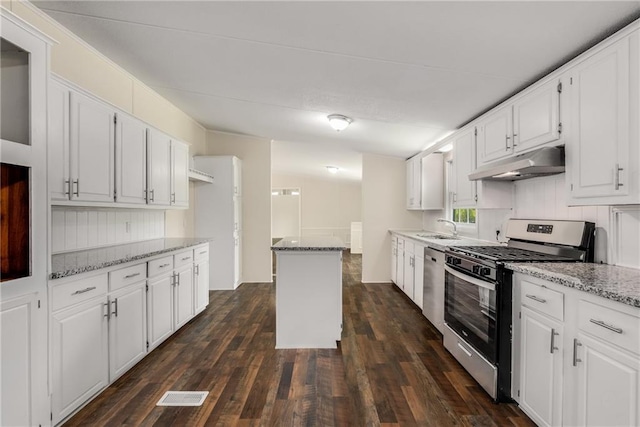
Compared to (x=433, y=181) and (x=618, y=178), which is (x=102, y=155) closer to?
(x=618, y=178)

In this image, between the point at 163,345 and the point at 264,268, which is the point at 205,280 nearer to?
the point at 163,345

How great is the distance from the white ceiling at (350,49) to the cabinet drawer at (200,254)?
182 centimetres

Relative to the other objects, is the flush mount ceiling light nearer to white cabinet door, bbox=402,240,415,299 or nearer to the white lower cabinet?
white cabinet door, bbox=402,240,415,299

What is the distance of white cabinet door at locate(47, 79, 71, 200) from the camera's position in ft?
6.64

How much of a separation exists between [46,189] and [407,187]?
4999 mm

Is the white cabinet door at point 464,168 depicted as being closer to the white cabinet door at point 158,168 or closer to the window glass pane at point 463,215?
the window glass pane at point 463,215

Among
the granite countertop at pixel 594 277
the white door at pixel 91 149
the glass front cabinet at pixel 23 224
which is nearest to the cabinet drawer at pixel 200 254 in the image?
the white door at pixel 91 149

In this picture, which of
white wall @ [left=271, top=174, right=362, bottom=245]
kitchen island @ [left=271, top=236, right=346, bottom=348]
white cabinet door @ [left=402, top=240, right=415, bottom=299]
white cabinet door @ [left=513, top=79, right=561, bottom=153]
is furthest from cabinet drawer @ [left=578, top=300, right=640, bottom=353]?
white wall @ [left=271, top=174, right=362, bottom=245]

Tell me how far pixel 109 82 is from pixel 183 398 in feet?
9.69

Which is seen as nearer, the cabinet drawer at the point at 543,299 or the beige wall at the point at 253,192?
Answer: the cabinet drawer at the point at 543,299

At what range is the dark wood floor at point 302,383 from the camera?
1933mm

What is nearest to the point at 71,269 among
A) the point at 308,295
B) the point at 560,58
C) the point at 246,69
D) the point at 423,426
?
the point at 308,295

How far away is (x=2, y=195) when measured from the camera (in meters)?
Answer: 1.53

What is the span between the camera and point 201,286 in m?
3.83
